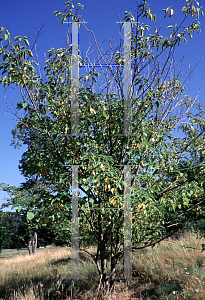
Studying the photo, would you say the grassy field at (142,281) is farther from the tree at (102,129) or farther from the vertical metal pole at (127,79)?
the vertical metal pole at (127,79)

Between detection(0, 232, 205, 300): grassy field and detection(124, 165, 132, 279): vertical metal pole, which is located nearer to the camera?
detection(124, 165, 132, 279): vertical metal pole

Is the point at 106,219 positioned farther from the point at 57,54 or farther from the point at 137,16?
the point at 137,16

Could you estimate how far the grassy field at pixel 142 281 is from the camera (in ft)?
16.2

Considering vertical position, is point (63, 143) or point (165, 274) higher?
point (63, 143)

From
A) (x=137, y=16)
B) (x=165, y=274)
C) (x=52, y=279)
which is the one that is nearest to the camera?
(x=137, y=16)

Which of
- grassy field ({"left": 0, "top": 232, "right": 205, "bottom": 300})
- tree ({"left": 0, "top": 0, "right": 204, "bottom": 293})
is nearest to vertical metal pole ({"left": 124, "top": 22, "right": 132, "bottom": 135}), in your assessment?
tree ({"left": 0, "top": 0, "right": 204, "bottom": 293})

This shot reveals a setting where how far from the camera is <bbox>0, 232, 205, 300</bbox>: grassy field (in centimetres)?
495

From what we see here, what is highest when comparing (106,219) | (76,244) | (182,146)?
(182,146)

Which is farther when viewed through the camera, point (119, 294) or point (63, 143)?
point (119, 294)

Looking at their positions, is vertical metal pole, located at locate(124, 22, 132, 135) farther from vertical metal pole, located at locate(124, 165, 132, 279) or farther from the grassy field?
the grassy field

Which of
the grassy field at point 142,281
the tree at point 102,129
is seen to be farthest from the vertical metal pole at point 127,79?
the grassy field at point 142,281

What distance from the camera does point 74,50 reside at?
412cm

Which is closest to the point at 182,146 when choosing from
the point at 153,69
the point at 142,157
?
the point at 142,157

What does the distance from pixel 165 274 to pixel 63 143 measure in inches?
165
